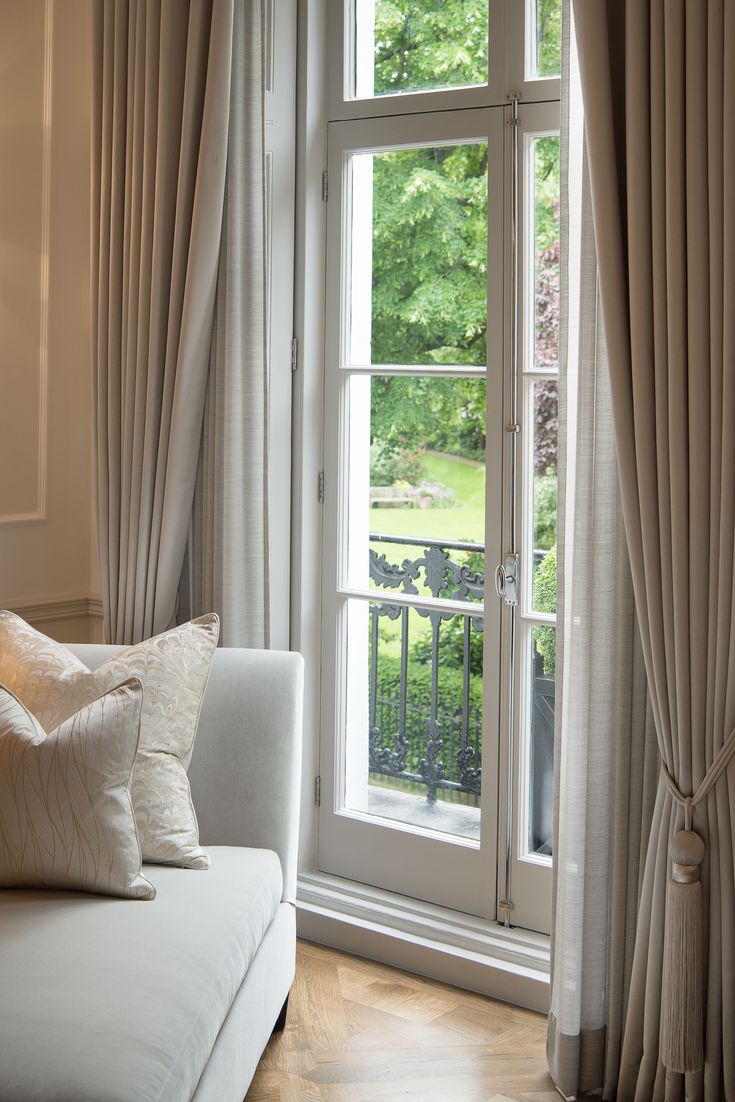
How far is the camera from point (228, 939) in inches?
77.5

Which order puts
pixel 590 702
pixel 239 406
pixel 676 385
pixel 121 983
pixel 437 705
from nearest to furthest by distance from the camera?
pixel 121 983, pixel 676 385, pixel 590 702, pixel 239 406, pixel 437 705

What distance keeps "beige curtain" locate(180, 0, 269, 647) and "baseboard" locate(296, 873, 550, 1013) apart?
758 mm

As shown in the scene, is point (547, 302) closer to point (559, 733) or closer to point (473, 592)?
point (473, 592)

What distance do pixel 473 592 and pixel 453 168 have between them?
1.08 m

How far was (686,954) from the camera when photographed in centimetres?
199

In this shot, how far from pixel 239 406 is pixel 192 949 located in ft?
4.57

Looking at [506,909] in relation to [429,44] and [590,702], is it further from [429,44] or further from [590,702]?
[429,44]

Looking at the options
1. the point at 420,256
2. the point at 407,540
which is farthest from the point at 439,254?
the point at 407,540

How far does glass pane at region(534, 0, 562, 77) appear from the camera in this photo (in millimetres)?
2498

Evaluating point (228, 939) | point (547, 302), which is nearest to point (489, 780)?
point (228, 939)

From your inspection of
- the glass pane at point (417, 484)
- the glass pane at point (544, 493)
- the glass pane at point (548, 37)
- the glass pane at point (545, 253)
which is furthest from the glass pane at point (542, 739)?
the glass pane at point (548, 37)

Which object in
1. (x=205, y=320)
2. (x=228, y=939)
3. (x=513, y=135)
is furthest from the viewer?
(x=205, y=320)

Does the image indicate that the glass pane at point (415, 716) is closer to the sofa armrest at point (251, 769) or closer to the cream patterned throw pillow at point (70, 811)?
the sofa armrest at point (251, 769)

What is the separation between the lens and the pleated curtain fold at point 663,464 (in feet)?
6.35
